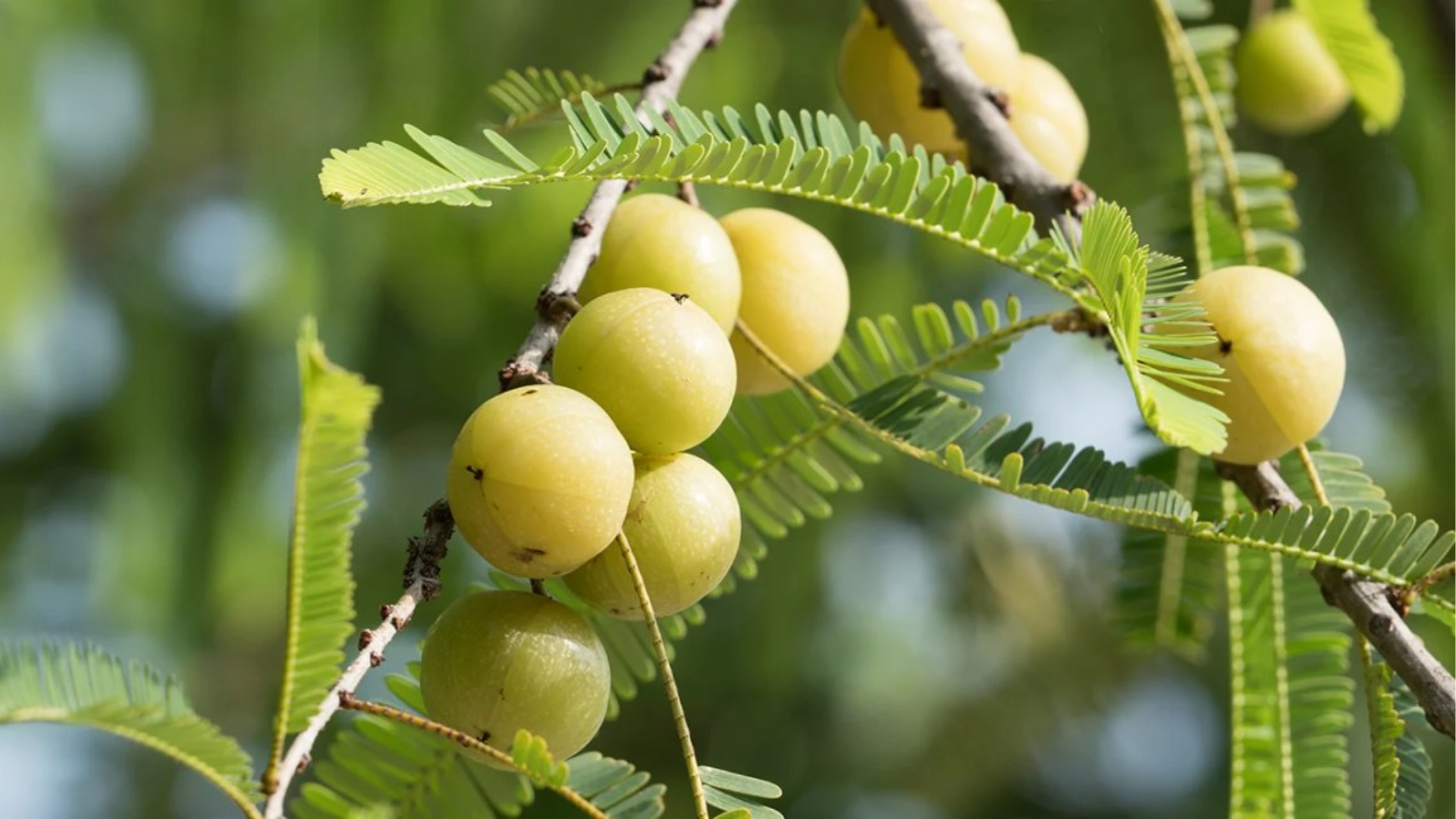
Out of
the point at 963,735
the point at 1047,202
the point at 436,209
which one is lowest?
the point at 963,735

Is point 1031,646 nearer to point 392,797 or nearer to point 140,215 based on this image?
point 140,215

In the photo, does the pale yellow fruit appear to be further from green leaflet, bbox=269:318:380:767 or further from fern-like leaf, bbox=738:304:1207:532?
green leaflet, bbox=269:318:380:767

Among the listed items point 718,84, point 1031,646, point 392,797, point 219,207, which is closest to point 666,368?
point 392,797

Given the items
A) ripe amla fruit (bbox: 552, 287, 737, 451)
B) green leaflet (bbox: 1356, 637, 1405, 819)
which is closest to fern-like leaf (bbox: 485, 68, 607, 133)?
ripe amla fruit (bbox: 552, 287, 737, 451)

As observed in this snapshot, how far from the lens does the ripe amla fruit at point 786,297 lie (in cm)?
84

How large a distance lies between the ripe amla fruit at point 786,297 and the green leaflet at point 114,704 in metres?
0.40

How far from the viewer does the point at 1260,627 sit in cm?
95

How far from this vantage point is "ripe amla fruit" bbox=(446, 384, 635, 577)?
0.60 m

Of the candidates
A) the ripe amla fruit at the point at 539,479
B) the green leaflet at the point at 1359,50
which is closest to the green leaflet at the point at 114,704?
the ripe amla fruit at the point at 539,479

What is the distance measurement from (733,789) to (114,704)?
0.26m

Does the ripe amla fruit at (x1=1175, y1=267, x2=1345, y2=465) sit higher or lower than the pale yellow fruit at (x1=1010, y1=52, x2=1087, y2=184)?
lower

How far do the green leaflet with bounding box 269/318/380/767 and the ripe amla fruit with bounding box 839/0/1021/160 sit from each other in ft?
1.90

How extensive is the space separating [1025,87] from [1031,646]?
7.22ft

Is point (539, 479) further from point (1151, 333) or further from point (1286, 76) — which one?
point (1286, 76)
